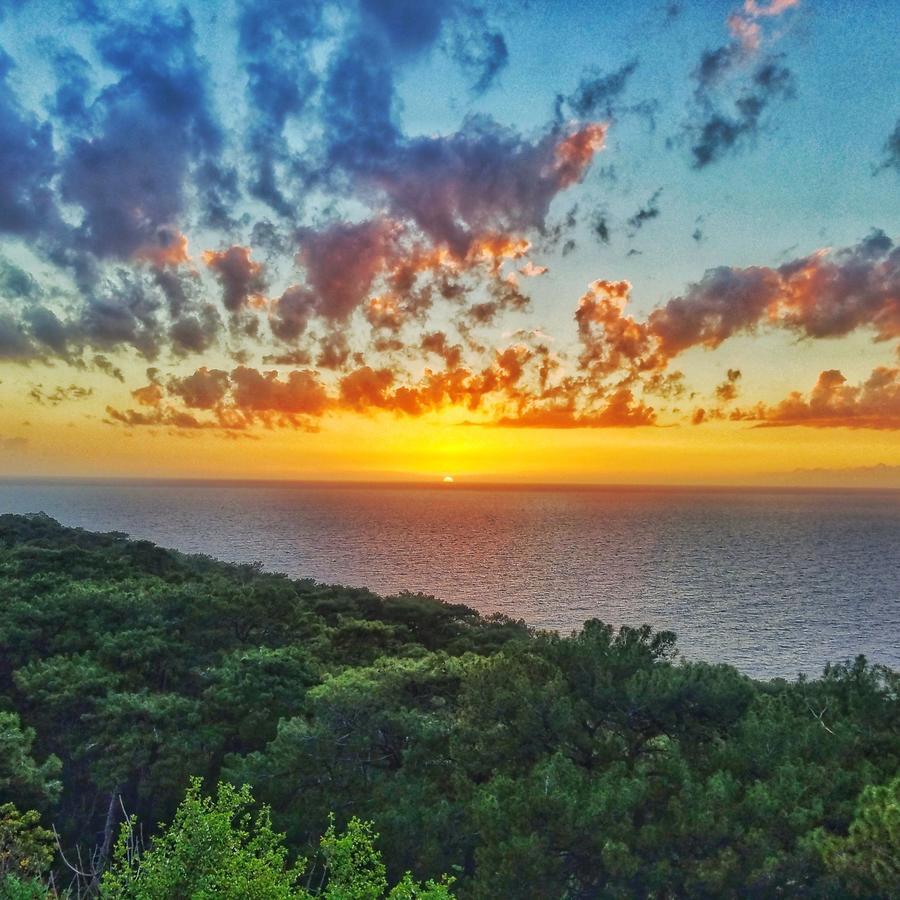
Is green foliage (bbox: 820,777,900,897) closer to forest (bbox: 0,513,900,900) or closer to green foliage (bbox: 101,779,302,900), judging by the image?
forest (bbox: 0,513,900,900)

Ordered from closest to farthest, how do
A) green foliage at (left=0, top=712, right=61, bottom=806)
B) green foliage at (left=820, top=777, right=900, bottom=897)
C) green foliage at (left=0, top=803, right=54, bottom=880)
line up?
green foliage at (left=820, top=777, right=900, bottom=897)
green foliage at (left=0, top=803, right=54, bottom=880)
green foliage at (left=0, top=712, right=61, bottom=806)

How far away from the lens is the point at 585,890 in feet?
42.8

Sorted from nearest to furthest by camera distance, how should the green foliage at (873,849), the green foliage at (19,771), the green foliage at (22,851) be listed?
1. the green foliage at (873,849)
2. the green foliage at (22,851)
3. the green foliage at (19,771)

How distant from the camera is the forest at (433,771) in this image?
Result: 11.4m

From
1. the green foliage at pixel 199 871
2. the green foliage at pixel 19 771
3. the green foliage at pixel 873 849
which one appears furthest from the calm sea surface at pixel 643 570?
the green foliage at pixel 19 771

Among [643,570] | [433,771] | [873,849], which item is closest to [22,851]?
[433,771]

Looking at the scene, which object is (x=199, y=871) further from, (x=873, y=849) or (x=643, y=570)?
(x=643, y=570)

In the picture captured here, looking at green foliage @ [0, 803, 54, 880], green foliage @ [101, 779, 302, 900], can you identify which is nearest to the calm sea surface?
green foliage @ [101, 779, 302, 900]

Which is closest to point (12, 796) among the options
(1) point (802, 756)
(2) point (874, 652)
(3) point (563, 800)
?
(3) point (563, 800)

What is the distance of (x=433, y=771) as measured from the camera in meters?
16.9

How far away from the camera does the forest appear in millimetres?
11422

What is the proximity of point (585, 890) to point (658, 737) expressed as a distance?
405 centimetres

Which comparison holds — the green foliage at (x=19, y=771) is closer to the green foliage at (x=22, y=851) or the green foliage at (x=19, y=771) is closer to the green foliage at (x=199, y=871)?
the green foliage at (x=22, y=851)

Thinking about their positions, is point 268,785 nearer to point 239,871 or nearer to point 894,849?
point 239,871
